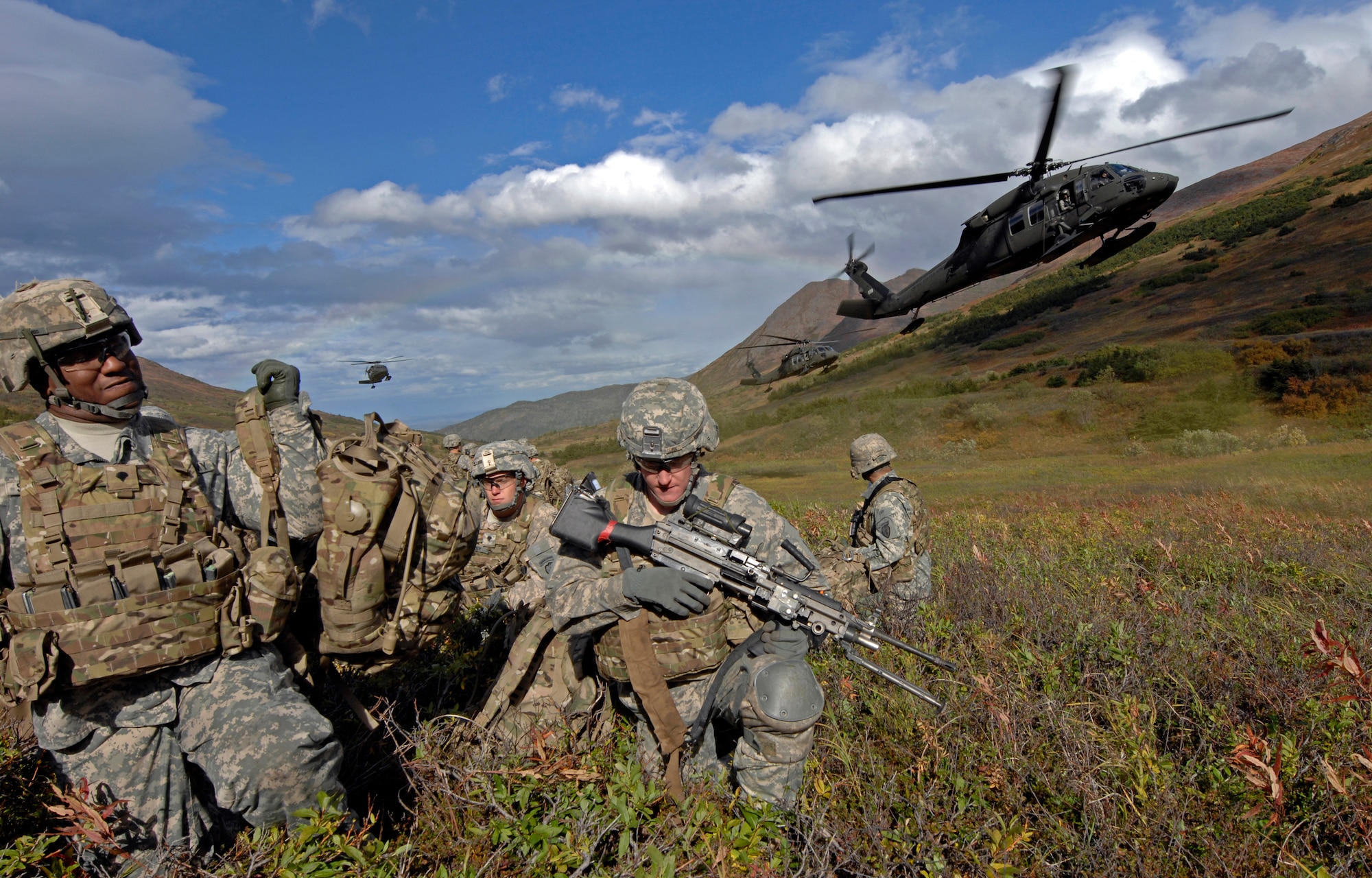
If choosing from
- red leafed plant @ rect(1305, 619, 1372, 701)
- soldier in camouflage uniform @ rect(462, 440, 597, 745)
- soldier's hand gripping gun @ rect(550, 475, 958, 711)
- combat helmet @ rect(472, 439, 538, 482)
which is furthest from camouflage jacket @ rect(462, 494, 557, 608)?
red leafed plant @ rect(1305, 619, 1372, 701)

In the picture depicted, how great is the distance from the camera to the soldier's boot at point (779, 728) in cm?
318

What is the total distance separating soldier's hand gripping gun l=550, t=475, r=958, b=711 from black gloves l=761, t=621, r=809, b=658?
6 centimetres

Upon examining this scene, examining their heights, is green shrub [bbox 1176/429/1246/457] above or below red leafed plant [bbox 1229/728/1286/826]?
below

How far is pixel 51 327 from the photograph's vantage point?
102 inches

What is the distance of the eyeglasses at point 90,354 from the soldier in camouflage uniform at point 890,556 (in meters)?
4.73

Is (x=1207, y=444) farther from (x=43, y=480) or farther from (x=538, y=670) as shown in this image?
(x=43, y=480)

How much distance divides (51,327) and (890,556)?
5.58 m

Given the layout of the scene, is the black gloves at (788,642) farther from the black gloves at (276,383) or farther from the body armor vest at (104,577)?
the black gloves at (276,383)

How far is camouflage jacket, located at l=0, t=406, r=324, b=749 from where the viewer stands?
2.55 metres

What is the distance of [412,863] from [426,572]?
1162 millimetres

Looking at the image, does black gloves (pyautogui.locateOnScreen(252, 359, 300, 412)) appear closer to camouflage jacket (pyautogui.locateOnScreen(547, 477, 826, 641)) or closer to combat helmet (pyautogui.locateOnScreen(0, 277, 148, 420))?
combat helmet (pyautogui.locateOnScreen(0, 277, 148, 420))

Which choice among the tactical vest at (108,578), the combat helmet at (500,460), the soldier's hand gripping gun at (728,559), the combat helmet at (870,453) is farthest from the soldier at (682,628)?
the combat helmet at (870,453)

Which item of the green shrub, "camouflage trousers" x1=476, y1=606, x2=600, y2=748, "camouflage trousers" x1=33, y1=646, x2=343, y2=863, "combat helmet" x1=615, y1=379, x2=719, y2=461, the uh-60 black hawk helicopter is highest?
the uh-60 black hawk helicopter

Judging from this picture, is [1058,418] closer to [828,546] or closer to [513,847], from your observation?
[828,546]
